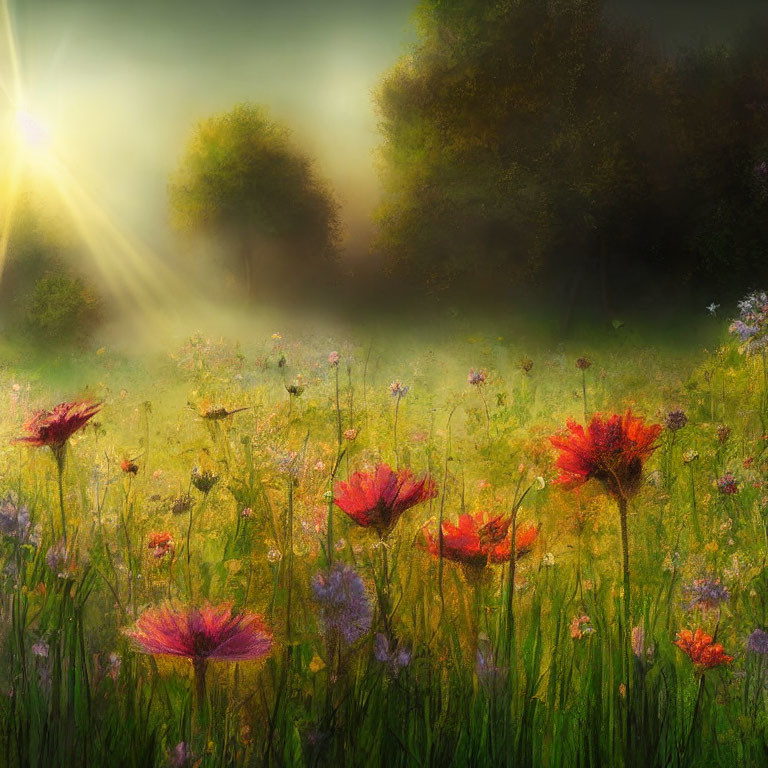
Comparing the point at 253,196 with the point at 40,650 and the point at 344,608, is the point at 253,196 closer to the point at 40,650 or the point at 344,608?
the point at 40,650

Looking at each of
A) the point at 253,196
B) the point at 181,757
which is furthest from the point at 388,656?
the point at 253,196

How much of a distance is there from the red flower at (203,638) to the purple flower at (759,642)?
86 centimetres

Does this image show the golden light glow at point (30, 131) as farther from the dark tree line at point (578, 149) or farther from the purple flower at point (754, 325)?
the purple flower at point (754, 325)

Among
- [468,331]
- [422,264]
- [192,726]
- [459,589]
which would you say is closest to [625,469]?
[459,589]

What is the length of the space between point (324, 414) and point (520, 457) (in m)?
1.51

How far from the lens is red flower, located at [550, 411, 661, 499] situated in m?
1.33

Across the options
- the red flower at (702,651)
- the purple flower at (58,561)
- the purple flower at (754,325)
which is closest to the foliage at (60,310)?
the purple flower at (754,325)

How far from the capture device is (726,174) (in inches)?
534

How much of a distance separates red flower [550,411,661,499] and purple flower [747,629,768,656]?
1.11ft

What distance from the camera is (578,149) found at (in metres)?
13.1

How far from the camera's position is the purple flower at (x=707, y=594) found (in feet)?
5.03

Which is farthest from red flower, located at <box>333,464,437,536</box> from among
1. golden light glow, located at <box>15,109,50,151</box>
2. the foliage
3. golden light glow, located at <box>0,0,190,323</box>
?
the foliage

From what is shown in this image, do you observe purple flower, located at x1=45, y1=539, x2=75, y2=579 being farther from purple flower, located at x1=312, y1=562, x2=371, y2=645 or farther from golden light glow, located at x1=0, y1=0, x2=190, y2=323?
golden light glow, located at x1=0, y1=0, x2=190, y2=323

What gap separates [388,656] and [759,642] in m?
0.67
